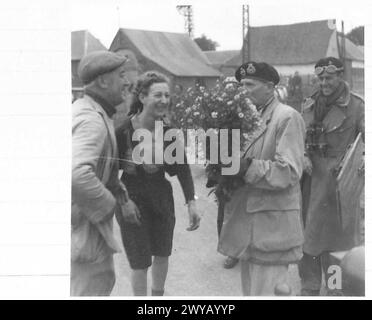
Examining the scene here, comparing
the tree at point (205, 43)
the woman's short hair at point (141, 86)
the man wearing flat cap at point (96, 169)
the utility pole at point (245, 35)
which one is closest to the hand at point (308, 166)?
the utility pole at point (245, 35)

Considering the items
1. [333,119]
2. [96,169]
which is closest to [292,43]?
[333,119]

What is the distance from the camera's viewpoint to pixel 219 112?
189 inches

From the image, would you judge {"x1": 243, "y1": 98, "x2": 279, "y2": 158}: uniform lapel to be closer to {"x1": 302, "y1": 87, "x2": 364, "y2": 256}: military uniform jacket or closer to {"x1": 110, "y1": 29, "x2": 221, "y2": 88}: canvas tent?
{"x1": 302, "y1": 87, "x2": 364, "y2": 256}: military uniform jacket

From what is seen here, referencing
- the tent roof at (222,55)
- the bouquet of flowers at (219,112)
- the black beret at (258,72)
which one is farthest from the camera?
the tent roof at (222,55)

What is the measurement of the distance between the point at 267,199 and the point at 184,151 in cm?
66

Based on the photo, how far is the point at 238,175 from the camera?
4910mm

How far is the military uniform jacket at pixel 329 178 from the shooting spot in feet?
16.3

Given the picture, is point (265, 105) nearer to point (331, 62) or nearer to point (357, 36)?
point (331, 62)

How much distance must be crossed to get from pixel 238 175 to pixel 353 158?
81 centimetres

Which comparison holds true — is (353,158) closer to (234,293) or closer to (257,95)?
(257,95)

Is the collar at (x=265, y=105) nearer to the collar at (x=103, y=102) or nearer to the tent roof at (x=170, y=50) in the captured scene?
the tent roof at (x=170, y=50)

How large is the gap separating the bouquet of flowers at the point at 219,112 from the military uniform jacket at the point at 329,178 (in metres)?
0.43

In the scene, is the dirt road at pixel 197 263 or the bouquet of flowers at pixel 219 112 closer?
the bouquet of flowers at pixel 219 112

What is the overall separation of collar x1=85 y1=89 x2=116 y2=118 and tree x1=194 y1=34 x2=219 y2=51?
79cm
